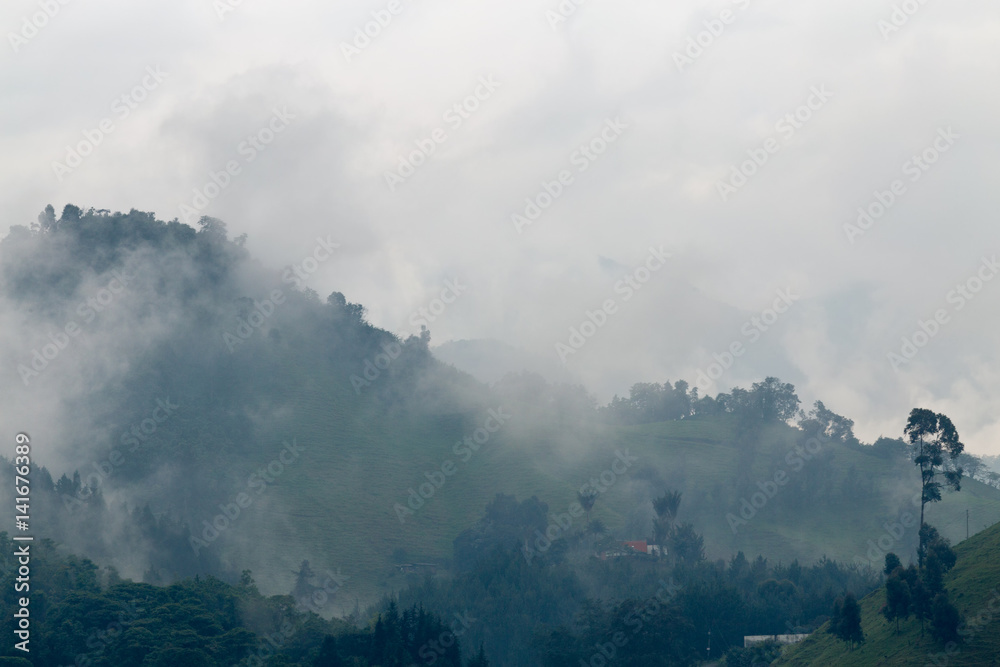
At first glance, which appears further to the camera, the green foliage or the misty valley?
the green foliage

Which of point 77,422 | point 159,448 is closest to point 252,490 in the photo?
point 159,448

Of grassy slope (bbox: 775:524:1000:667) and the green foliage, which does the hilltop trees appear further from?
the green foliage

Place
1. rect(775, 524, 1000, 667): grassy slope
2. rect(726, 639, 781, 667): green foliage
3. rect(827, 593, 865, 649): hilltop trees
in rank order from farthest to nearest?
rect(726, 639, 781, 667): green foliage → rect(827, 593, 865, 649): hilltop trees → rect(775, 524, 1000, 667): grassy slope

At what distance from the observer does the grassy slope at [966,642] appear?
73.9 m

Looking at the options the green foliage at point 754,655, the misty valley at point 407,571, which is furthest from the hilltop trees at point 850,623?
the green foliage at point 754,655

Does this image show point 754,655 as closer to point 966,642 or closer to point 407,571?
point 966,642

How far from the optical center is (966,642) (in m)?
74.5

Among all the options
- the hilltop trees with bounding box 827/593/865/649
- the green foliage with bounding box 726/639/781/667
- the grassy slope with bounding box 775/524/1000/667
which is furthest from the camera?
the green foliage with bounding box 726/639/781/667

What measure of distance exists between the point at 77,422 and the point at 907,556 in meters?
148

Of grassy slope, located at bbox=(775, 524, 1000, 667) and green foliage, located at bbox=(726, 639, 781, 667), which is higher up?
grassy slope, located at bbox=(775, 524, 1000, 667)

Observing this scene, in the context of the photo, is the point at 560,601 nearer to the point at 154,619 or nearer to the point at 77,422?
the point at 154,619

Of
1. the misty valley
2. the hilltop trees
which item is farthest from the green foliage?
the hilltop trees

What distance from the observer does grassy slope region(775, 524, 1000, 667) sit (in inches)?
2908

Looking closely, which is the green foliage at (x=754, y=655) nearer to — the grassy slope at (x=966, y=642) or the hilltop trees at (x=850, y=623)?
the grassy slope at (x=966, y=642)
